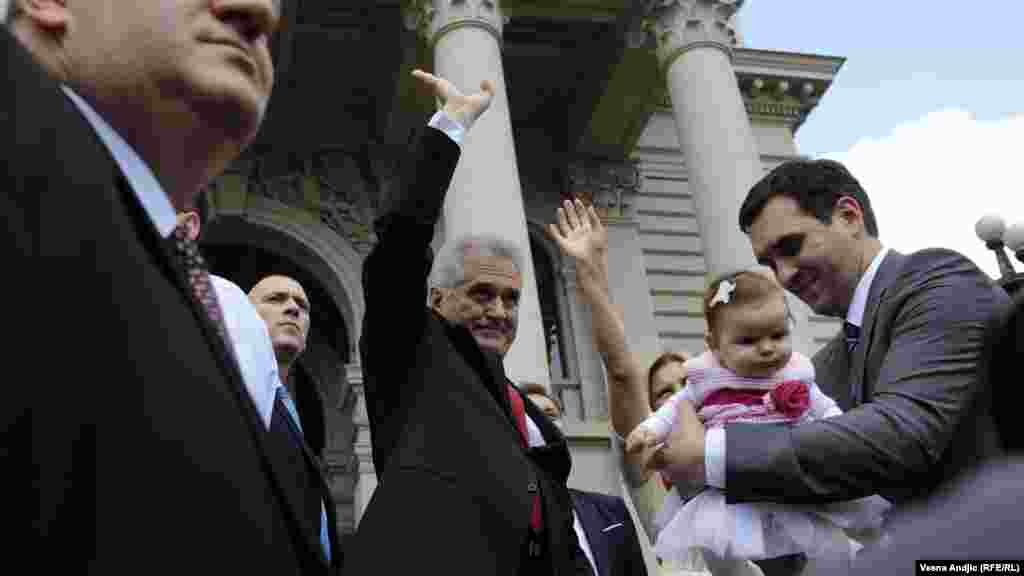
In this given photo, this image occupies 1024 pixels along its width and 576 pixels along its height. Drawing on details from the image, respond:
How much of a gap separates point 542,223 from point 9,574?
1579cm

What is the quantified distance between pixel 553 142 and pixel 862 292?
1436cm

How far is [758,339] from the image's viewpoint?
3.29m

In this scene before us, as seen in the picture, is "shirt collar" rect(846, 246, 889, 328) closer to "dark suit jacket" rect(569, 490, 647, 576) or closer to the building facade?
"dark suit jacket" rect(569, 490, 647, 576)

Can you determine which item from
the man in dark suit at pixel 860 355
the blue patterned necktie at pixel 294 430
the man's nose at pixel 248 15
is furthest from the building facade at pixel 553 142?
the man's nose at pixel 248 15

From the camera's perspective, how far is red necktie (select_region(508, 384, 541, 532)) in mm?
2730

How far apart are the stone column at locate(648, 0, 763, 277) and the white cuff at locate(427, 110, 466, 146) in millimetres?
8501

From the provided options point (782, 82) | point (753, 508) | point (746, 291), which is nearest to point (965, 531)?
point (753, 508)

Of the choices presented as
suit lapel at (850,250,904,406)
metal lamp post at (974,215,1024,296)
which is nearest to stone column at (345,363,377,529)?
metal lamp post at (974,215,1024,296)

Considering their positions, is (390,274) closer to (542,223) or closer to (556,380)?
(556,380)

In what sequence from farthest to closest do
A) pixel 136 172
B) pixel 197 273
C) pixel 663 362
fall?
pixel 663 362 → pixel 197 273 → pixel 136 172

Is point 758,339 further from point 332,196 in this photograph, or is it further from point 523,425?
point 332,196

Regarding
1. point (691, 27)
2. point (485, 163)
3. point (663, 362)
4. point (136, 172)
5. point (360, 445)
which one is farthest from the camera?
point (360, 445)

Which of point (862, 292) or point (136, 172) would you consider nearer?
point (136, 172)

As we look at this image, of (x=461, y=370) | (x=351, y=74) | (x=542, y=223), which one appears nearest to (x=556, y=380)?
(x=542, y=223)
